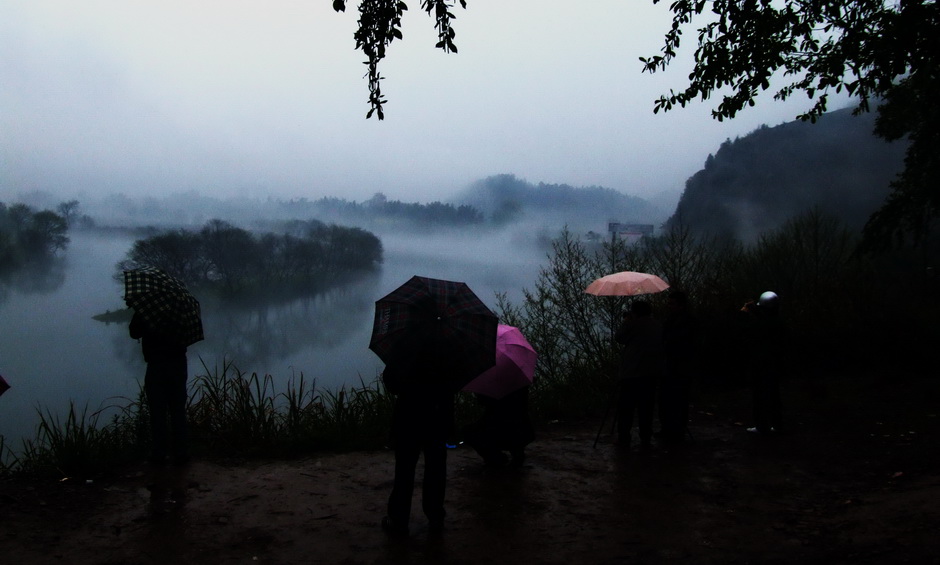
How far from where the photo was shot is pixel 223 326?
229ft

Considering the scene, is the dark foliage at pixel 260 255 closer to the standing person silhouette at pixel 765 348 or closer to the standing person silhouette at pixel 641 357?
the standing person silhouette at pixel 641 357

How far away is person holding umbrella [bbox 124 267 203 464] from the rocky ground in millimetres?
382

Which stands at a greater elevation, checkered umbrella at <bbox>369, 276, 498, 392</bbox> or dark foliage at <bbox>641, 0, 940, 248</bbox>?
dark foliage at <bbox>641, 0, 940, 248</bbox>

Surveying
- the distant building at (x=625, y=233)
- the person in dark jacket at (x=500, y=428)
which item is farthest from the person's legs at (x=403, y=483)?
the distant building at (x=625, y=233)

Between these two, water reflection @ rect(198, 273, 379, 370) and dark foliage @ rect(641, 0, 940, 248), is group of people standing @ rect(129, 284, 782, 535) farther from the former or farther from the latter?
water reflection @ rect(198, 273, 379, 370)

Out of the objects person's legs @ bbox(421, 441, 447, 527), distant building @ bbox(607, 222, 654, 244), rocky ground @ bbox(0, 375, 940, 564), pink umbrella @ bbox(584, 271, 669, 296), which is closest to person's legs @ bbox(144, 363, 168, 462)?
rocky ground @ bbox(0, 375, 940, 564)

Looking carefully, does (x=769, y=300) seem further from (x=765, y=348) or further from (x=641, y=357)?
(x=641, y=357)

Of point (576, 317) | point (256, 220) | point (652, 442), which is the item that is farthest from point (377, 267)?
point (652, 442)

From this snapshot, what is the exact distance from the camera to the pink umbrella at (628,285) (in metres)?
8.11

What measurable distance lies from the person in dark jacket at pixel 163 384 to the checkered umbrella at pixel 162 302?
7cm

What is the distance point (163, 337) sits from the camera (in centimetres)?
598

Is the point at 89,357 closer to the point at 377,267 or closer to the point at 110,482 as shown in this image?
the point at 377,267

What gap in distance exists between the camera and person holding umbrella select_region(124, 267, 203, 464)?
232 inches

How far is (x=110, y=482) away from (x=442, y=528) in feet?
10.3
